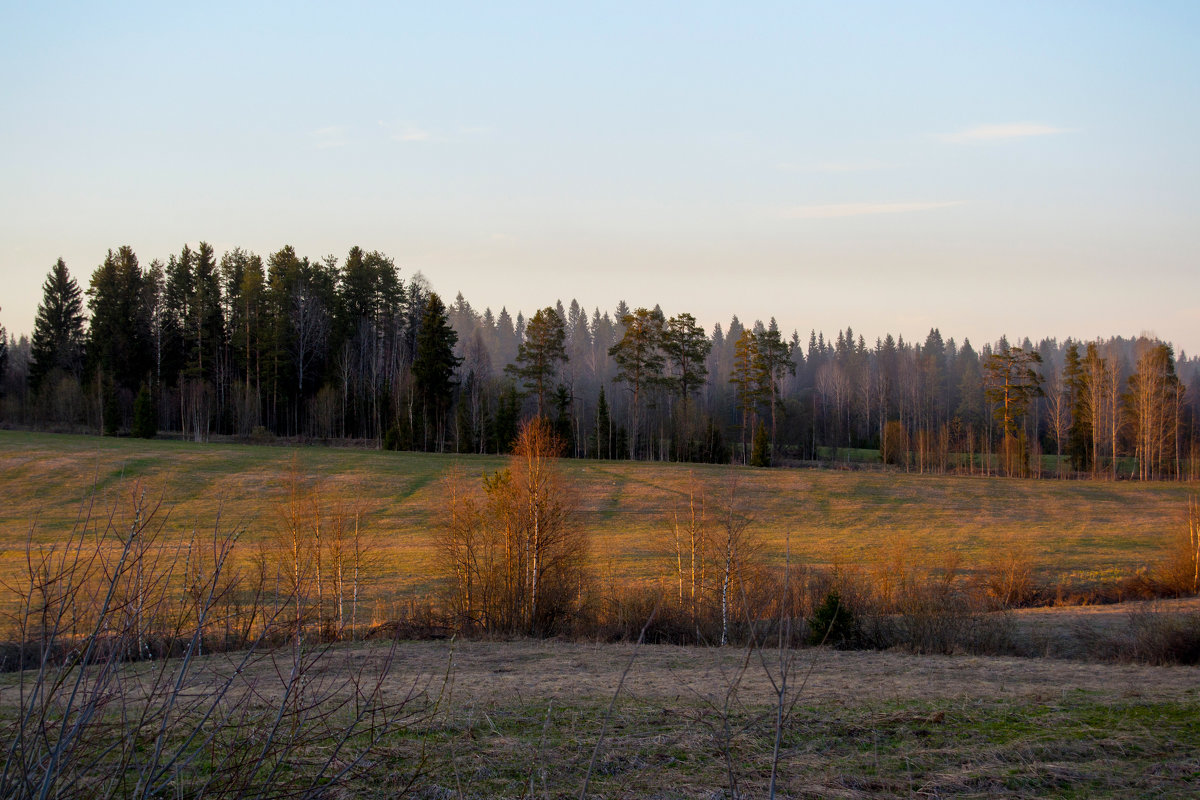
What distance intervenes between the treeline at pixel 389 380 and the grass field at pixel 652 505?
274 inches

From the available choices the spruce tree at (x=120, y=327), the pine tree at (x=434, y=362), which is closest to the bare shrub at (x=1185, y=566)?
the pine tree at (x=434, y=362)

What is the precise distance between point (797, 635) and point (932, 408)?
246 ft

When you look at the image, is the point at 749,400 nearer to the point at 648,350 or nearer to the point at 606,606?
the point at 648,350

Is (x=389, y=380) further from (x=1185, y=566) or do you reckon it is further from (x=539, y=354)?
(x=1185, y=566)

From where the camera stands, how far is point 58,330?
65688 mm

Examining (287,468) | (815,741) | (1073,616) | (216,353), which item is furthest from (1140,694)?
(216,353)

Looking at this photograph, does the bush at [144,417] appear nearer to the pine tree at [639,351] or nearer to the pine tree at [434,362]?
the pine tree at [434,362]

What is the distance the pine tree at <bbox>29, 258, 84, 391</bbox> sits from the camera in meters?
64.3

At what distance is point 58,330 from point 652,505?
56607mm

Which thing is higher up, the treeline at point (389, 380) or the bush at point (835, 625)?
the treeline at point (389, 380)

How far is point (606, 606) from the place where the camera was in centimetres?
2208

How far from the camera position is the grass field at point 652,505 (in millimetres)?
32094

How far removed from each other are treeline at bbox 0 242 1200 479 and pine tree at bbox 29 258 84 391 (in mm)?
123

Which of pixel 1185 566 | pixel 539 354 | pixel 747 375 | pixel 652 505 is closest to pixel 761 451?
pixel 747 375
